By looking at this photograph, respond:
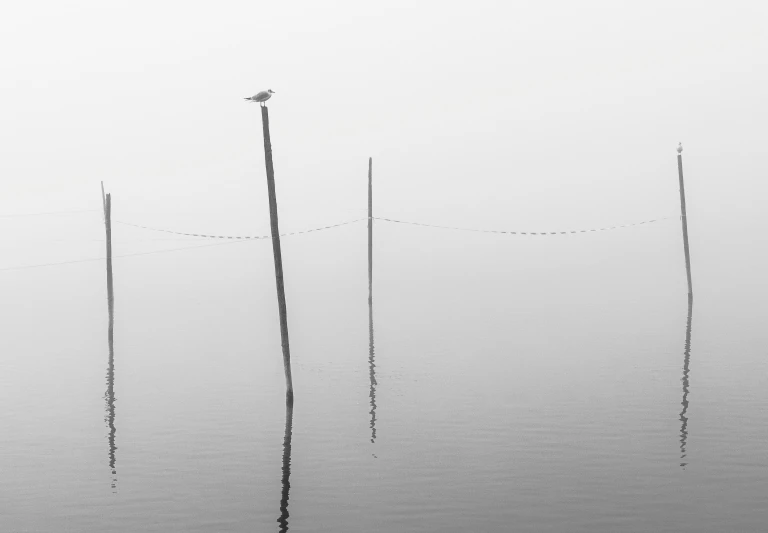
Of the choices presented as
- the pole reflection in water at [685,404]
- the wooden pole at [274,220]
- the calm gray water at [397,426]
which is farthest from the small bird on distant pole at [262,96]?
the pole reflection in water at [685,404]

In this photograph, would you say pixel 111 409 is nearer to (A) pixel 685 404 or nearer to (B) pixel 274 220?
(B) pixel 274 220

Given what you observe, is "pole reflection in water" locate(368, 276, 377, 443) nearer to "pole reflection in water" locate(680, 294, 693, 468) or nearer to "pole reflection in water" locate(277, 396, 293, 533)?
"pole reflection in water" locate(277, 396, 293, 533)

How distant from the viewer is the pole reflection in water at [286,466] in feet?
55.8

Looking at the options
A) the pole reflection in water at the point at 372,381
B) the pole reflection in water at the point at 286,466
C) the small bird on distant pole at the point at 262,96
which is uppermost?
the small bird on distant pole at the point at 262,96

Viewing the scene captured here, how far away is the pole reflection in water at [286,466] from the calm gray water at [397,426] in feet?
0.30

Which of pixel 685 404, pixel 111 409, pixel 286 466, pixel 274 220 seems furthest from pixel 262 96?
pixel 685 404

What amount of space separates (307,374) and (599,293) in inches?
2122

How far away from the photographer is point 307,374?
122 ft

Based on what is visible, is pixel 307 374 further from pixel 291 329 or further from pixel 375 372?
pixel 291 329

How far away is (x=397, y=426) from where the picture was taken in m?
25.3

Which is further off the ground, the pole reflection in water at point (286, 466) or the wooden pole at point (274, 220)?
the wooden pole at point (274, 220)

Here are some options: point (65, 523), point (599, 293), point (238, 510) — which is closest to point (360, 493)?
point (238, 510)

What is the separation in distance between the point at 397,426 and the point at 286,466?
5234mm

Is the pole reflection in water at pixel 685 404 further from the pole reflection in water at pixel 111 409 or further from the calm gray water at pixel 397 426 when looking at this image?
the pole reflection in water at pixel 111 409
